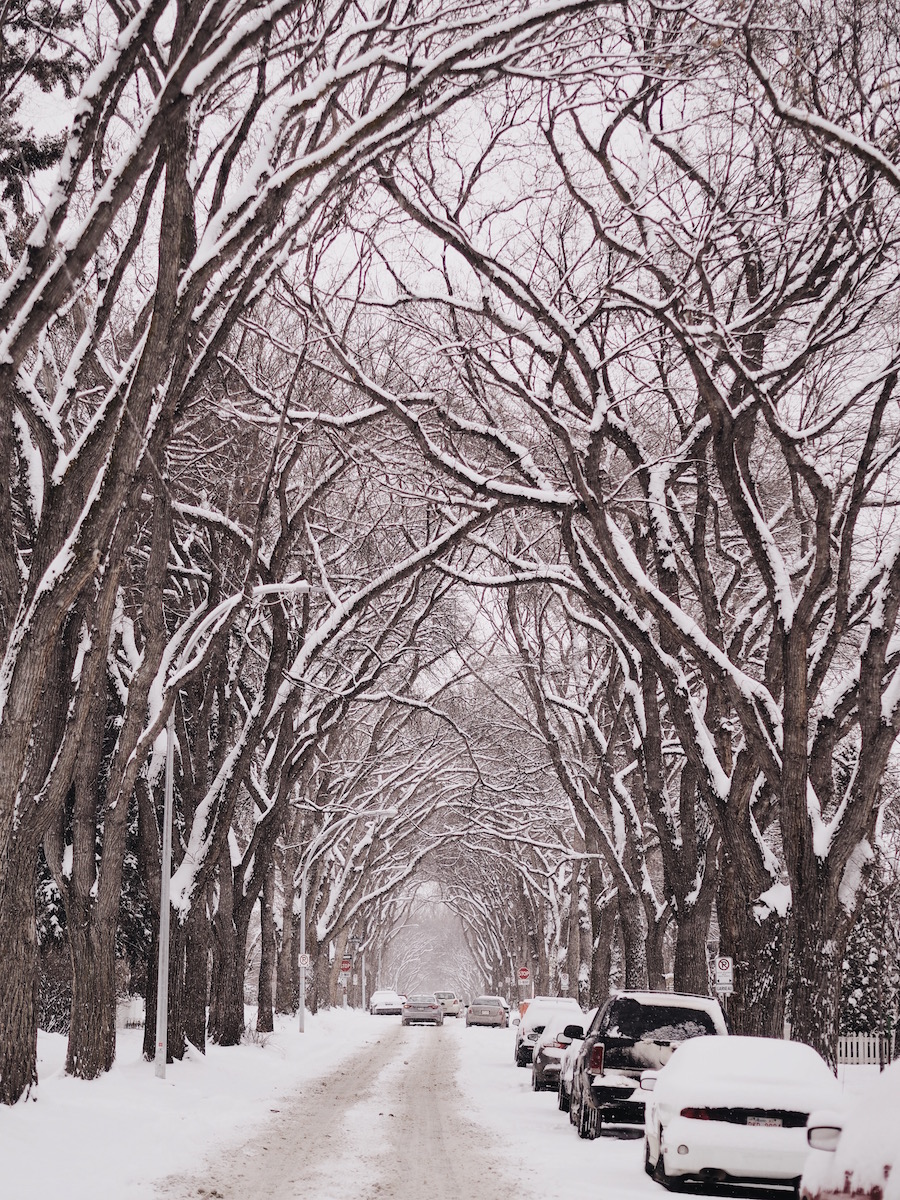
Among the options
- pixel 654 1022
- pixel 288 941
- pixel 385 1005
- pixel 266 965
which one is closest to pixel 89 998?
pixel 654 1022

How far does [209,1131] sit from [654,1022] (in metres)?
5.15

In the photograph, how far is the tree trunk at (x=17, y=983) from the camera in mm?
13609

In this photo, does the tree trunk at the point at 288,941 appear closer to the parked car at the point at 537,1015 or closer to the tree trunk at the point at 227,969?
the tree trunk at the point at 227,969

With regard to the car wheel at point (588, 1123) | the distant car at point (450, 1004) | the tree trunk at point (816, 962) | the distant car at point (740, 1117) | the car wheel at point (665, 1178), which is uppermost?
the tree trunk at point (816, 962)

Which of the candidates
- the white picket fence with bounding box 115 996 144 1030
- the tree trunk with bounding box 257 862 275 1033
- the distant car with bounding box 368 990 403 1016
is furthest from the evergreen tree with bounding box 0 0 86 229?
the distant car with bounding box 368 990 403 1016

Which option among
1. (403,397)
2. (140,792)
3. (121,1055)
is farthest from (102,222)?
(121,1055)

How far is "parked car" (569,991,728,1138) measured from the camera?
48.8ft

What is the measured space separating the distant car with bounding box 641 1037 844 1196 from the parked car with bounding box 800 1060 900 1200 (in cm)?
501

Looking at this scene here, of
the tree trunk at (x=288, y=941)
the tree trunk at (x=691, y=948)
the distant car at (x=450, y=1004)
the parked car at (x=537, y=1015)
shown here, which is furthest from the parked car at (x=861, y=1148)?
the distant car at (x=450, y=1004)

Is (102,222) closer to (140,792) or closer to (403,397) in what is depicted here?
(403,397)

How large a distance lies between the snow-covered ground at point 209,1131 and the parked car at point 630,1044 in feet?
1.27

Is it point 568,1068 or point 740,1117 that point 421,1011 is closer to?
point 568,1068

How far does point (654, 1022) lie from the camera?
599 inches

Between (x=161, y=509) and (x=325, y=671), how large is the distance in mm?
12818
